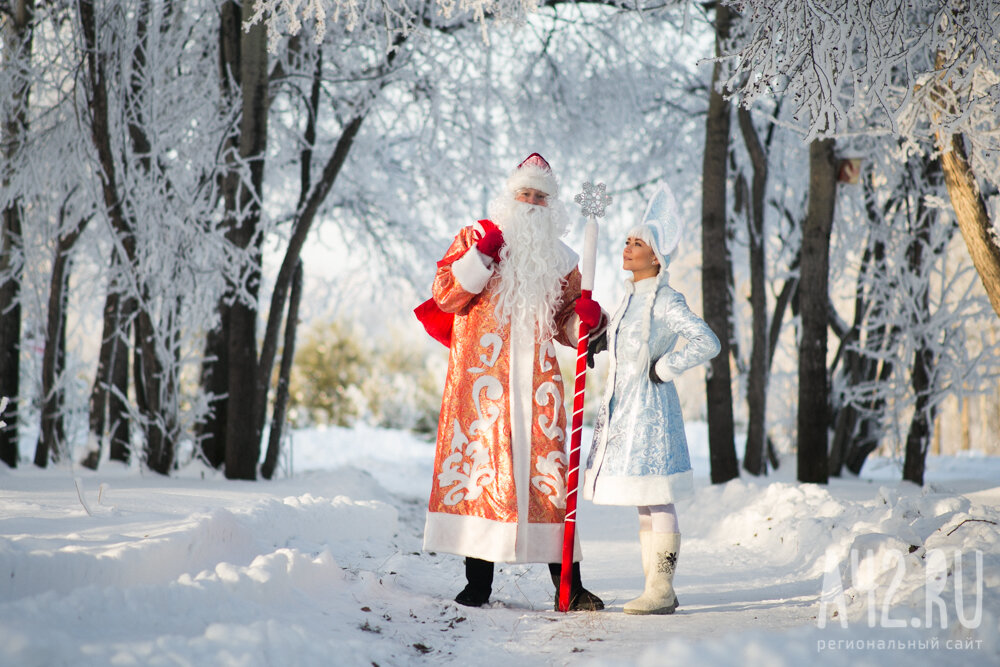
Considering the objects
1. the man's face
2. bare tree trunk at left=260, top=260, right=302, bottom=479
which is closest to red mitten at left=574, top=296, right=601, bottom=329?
the man's face

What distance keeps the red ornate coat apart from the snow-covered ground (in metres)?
0.32

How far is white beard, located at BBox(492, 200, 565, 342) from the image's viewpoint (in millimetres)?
3779

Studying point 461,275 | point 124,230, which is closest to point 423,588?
point 461,275

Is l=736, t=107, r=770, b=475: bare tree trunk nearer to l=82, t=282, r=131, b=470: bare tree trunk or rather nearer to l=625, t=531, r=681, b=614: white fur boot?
l=625, t=531, r=681, b=614: white fur boot

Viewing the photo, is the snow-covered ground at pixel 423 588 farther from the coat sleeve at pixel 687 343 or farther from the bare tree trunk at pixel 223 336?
the bare tree trunk at pixel 223 336

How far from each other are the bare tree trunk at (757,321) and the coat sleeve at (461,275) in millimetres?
5718

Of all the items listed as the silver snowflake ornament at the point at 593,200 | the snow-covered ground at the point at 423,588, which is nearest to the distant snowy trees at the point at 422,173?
the silver snowflake ornament at the point at 593,200

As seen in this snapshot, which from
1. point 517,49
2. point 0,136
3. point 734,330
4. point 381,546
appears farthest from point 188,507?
point 734,330

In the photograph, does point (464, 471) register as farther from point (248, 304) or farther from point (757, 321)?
point (757, 321)

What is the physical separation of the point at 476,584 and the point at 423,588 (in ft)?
1.59

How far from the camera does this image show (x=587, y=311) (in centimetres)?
372

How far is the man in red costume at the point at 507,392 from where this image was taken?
359 centimetres

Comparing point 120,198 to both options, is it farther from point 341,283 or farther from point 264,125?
point 341,283

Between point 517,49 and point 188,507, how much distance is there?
7.06 meters
